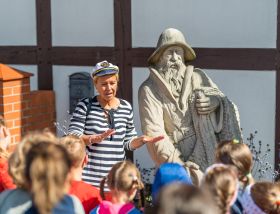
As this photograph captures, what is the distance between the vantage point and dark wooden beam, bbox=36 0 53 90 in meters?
7.35

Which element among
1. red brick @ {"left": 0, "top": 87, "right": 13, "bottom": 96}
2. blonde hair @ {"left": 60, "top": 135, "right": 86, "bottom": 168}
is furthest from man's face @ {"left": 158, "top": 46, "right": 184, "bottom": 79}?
red brick @ {"left": 0, "top": 87, "right": 13, "bottom": 96}

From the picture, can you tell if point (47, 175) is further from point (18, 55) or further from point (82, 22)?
point (18, 55)

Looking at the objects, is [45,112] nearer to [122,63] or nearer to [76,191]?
[122,63]

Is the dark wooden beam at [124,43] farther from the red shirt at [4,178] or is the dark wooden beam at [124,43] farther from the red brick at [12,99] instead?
the red shirt at [4,178]

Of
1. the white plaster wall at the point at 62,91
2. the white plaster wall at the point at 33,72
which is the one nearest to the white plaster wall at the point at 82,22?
the white plaster wall at the point at 62,91

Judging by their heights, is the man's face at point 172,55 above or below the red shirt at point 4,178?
above

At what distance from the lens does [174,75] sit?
16.7ft

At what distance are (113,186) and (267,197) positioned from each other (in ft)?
2.69

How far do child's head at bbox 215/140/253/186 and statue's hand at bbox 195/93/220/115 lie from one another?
1.59m

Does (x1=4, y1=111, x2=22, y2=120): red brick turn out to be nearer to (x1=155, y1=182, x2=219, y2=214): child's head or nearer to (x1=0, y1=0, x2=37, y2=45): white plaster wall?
(x1=0, y1=0, x2=37, y2=45): white plaster wall

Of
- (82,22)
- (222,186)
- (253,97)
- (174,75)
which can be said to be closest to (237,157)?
(222,186)

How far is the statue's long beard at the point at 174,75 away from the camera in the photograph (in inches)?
200

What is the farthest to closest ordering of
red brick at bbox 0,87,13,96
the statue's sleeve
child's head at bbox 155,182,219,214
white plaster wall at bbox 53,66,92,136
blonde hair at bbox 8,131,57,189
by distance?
white plaster wall at bbox 53,66,92,136
red brick at bbox 0,87,13,96
the statue's sleeve
blonde hair at bbox 8,131,57,189
child's head at bbox 155,182,219,214

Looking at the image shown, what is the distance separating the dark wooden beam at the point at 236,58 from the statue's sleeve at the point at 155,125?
1.50 m
